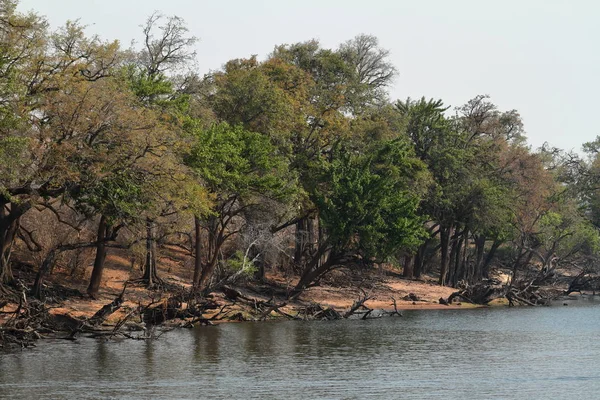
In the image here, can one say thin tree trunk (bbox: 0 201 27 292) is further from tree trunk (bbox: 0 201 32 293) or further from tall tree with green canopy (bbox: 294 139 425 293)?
tall tree with green canopy (bbox: 294 139 425 293)

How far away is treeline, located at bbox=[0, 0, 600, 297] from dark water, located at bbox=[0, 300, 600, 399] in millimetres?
6428

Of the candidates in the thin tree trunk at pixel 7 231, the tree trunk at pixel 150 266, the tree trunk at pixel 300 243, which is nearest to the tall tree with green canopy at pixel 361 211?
the tree trunk at pixel 300 243

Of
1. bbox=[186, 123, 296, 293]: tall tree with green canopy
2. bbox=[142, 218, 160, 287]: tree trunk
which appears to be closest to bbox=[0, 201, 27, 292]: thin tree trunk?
Result: bbox=[142, 218, 160, 287]: tree trunk

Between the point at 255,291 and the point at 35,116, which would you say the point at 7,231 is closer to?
the point at 35,116

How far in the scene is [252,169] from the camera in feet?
174

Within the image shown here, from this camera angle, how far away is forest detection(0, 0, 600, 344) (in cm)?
3666

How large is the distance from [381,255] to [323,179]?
6381mm

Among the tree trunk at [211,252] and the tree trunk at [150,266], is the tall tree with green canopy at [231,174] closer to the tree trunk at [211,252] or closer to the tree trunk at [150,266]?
the tree trunk at [211,252]

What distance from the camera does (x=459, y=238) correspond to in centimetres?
7538

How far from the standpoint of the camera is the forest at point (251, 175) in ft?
120

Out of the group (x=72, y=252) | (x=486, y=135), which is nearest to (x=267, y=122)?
(x=72, y=252)

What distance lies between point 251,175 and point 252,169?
0.98 metres

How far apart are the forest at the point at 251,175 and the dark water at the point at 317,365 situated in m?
4.58

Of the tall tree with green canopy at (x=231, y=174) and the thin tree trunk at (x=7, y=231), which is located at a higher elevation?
the tall tree with green canopy at (x=231, y=174)
